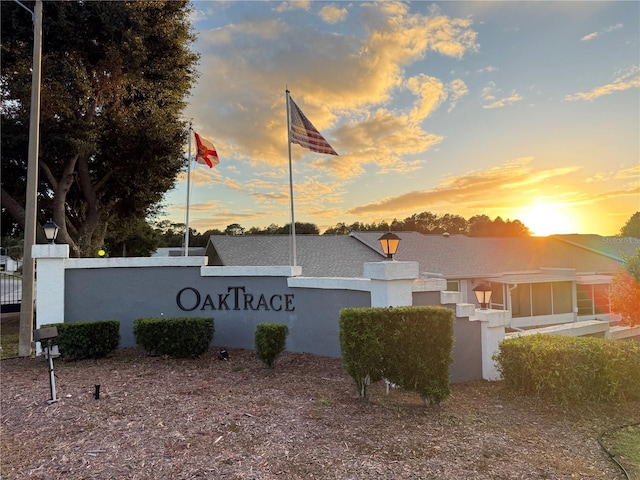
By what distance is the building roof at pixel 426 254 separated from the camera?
1739 cm

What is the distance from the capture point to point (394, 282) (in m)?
5.83

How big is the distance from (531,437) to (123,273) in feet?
26.0

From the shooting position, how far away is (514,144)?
37.8 ft

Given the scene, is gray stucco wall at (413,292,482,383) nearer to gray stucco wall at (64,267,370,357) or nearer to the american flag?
gray stucco wall at (64,267,370,357)

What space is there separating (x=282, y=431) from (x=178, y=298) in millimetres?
5274

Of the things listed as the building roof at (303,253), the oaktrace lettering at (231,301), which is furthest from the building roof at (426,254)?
the oaktrace lettering at (231,301)

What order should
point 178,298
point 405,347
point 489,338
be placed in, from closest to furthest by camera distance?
point 405,347, point 489,338, point 178,298

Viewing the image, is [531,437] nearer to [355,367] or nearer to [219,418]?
[355,367]

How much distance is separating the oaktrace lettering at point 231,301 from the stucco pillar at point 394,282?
2.48 meters

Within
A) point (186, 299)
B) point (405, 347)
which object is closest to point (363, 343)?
point (405, 347)

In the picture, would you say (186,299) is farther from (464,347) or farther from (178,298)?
(464,347)

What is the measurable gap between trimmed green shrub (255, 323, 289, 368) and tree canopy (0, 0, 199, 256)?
30.8 ft

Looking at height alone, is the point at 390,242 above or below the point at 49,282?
above

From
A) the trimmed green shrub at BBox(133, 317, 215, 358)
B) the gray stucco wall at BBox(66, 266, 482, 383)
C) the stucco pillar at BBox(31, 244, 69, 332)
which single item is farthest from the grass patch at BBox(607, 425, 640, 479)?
the stucco pillar at BBox(31, 244, 69, 332)
